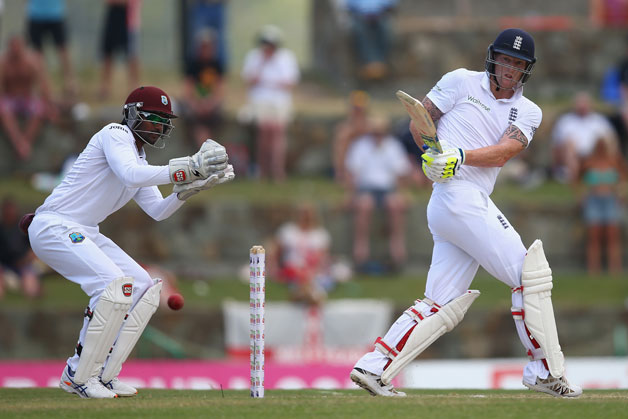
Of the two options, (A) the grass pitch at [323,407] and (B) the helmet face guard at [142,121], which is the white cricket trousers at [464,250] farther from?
(B) the helmet face guard at [142,121]

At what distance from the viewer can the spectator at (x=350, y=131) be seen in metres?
17.5

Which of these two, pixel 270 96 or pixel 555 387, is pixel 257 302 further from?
pixel 270 96

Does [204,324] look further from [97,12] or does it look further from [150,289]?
[97,12]

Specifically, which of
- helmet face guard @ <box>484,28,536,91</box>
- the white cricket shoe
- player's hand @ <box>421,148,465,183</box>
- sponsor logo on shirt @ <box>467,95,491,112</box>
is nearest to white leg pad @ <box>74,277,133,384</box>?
the white cricket shoe

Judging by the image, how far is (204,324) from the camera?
602 inches

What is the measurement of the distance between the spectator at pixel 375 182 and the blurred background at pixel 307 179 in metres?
0.05

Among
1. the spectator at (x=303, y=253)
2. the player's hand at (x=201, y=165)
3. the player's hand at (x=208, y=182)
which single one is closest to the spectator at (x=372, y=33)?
the spectator at (x=303, y=253)

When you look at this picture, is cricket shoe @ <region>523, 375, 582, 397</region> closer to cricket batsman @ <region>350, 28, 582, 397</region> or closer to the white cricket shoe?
cricket batsman @ <region>350, 28, 582, 397</region>

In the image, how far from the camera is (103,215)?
8.31 meters

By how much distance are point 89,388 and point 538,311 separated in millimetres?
3247

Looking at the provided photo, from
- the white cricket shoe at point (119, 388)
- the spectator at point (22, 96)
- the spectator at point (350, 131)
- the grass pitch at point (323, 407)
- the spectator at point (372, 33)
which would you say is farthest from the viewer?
the spectator at point (372, 33)

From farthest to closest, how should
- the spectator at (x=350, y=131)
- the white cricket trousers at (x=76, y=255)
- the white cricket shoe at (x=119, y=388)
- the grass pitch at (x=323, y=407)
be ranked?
1. the spectator at (x=350, y=131)
2. the white cricket shoe at (x=119, y=388)
3. the white cricket trousers at (x=76, y=255)
4. the grass pitch at (x=323, y=407)

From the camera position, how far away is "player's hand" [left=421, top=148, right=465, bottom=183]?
25.1ft

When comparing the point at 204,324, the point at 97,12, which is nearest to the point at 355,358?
the point at 204,324
